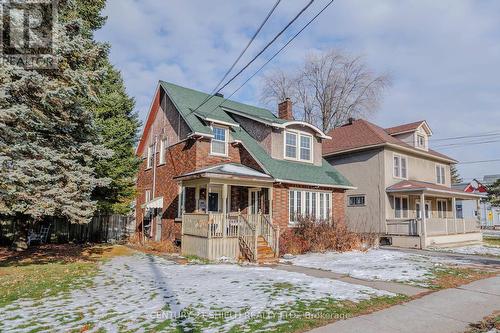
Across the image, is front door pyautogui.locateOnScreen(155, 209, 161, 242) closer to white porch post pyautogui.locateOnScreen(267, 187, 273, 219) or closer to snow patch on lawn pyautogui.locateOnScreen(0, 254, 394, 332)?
white porch post pyautogui.locateOnScreen(267, 187, 273, 219)

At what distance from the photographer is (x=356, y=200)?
24.6 meters

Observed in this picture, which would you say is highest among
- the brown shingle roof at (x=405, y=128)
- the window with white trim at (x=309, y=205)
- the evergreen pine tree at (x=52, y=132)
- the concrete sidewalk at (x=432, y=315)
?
the brown shingle roof at (x=405, y=128)

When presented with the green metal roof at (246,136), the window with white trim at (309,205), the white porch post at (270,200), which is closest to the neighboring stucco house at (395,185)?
the green metal roof at (246,136)

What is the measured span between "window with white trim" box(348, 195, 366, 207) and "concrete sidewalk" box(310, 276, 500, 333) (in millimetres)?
15319

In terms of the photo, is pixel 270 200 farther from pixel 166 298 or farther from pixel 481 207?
pixel 481 207

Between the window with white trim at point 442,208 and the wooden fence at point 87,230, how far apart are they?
77.7 feet

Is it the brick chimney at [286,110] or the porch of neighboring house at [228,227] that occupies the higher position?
the brick chimney at [286,110]

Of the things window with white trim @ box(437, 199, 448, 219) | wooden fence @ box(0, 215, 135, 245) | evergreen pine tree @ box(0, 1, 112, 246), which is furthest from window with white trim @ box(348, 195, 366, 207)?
evergreen pine tree @ box(0, 1, 112, 246)

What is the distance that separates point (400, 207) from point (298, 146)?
937 centimetres

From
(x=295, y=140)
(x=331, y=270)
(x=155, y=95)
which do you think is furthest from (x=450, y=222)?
(x=155, y=95)

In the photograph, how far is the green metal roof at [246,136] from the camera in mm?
17500

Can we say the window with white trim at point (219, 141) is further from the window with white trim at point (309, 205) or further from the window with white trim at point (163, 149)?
the window with white trim at point (309, 205)

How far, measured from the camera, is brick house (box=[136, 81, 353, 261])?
14602mm

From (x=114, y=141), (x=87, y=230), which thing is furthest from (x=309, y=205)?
(x=87, y=230)
